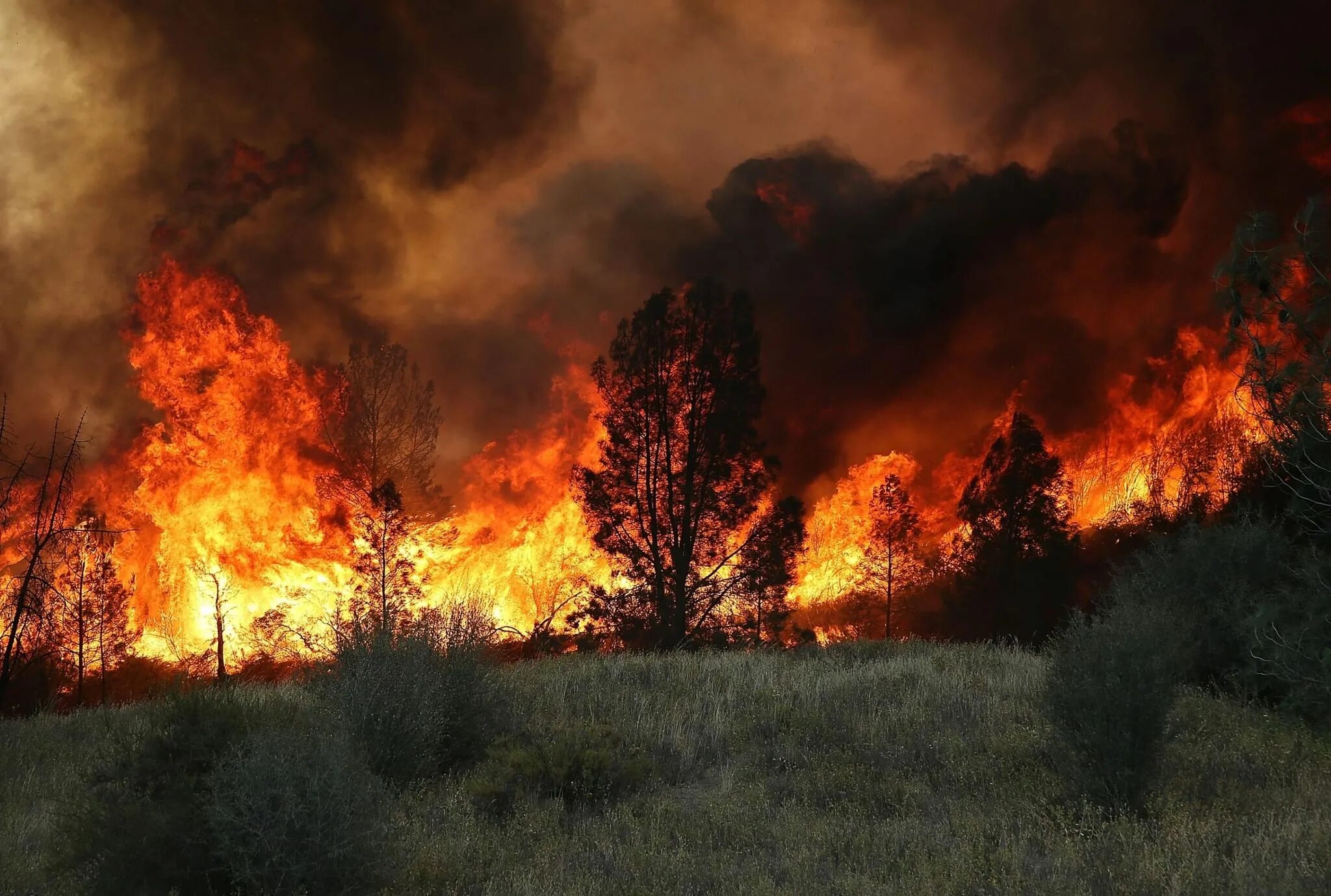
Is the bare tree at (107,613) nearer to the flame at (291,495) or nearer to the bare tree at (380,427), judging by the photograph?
the flame at (291,495)

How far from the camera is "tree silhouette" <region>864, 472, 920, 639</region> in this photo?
3650cm

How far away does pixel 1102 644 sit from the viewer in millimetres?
7938

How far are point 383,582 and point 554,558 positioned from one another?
347 inches

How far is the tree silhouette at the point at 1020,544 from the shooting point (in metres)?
30.9

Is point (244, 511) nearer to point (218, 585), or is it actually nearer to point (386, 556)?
point (218, 585)

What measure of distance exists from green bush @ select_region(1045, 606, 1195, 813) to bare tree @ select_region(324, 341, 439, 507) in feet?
97.6

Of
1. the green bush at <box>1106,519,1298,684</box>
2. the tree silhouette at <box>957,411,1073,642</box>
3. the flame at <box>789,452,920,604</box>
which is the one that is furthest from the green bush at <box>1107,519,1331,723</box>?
the flame at <box>789,452,920,604</box>

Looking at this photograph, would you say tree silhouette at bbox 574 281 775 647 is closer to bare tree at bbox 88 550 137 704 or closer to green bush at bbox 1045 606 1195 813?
bare tree at bbox 88 550 137 704

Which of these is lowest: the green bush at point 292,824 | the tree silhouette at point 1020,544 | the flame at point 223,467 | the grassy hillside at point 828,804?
the grassy hillside at point 828,804

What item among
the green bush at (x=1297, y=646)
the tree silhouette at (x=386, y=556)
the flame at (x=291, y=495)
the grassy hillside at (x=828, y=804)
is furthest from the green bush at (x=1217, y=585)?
the tree silhouette at (x=386, y=556)

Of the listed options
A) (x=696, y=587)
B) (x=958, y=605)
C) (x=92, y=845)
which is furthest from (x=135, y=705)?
(x=958, y=605)

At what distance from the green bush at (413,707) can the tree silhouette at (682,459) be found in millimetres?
18071

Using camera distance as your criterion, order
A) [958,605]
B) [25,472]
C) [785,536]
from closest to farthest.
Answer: [25,472]
[785,536]
[958,605]

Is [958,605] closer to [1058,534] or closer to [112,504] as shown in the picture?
[1058,534]
